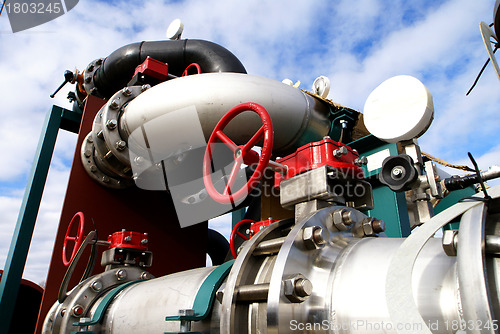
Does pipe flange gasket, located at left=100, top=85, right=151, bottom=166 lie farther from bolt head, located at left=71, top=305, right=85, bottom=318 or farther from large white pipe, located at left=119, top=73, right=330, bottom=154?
bolt head, located at left=71, top=305, right=85, bottom=318

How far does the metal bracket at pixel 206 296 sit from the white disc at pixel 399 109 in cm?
53

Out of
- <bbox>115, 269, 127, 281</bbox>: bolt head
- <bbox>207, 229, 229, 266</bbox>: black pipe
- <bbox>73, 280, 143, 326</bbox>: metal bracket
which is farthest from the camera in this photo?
<bbox>207, 229, 229, 266</bbox>: black pipe

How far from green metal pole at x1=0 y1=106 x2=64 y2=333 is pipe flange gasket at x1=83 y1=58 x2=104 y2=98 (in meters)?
0.38

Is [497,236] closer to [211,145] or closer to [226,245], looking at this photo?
[211,145]

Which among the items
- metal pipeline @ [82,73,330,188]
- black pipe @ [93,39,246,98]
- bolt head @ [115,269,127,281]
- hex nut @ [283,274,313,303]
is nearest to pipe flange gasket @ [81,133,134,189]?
metal pipeline @ [82,73,330,188]

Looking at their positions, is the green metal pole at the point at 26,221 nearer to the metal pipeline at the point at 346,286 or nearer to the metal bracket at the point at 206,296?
the metal pipeline at the point at 346,286

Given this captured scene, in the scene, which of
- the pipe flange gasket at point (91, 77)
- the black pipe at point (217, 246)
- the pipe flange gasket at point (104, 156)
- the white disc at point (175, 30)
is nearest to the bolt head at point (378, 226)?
the pipe flange gasket at point (104, 156)

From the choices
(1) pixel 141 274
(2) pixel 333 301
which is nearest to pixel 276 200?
(1) pixel 141 274

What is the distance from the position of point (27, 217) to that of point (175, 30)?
1.47 metres

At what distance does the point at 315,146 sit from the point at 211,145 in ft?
0.88

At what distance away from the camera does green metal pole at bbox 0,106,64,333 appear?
1.83 metres

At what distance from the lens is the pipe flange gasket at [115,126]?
182cm

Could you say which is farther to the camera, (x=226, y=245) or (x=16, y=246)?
(x=226, y=245)

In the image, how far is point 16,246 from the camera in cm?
190
